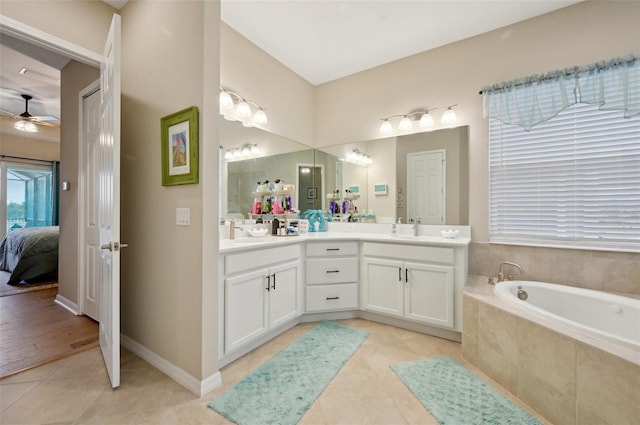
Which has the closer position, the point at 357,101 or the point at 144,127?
the point at 144,127

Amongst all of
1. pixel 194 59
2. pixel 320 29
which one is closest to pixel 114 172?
pixel 194 59

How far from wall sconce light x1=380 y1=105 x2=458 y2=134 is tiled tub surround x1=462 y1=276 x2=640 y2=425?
1694 mm

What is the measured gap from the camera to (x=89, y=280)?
104 inches

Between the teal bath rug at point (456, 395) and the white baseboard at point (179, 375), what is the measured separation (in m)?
1.18

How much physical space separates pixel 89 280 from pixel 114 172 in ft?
5.66

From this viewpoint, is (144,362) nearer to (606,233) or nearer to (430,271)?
(430,271)

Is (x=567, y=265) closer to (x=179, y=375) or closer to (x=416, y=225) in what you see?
(x=416, y=225)

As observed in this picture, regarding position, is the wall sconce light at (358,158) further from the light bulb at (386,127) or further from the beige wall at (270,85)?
the beige wall at (270,85)

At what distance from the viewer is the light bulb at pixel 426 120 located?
2787 mm

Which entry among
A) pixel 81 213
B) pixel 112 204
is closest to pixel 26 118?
pixel 81 213

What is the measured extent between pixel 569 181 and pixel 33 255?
20.4ft

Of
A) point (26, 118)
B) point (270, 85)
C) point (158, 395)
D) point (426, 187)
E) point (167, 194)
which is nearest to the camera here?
point (158, 395)

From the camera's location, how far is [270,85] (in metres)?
2.99

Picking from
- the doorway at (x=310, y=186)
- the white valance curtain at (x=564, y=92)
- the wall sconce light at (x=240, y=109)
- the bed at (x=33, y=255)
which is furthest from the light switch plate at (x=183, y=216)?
the bed at (x=33, y=255)
